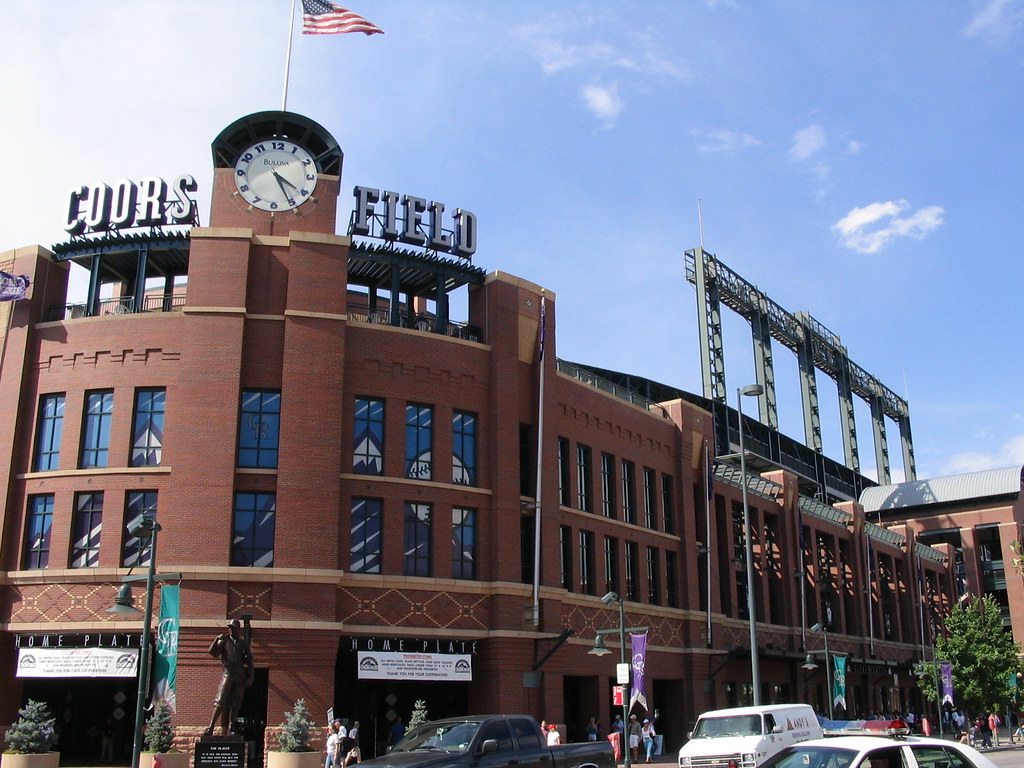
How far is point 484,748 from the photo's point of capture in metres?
17.9

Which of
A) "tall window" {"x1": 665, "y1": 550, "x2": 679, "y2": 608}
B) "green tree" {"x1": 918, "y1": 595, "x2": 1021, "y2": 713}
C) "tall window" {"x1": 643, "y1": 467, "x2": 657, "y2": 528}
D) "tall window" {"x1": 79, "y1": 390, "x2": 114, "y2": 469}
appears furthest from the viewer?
"green tree" {"x1": 918, "y1": 595, "x2": 1021, "y2": 713}

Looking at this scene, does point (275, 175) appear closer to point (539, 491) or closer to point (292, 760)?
point (539, 491)

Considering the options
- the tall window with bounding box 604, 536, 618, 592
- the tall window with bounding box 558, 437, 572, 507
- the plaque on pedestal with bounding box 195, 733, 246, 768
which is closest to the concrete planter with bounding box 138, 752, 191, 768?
the plaque on pedestal with bounding box 195, 733, 246, 768

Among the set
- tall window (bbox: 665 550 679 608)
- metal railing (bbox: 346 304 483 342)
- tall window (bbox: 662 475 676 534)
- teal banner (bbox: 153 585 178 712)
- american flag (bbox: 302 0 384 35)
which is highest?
american flag (bbox: 302 0 384 35)

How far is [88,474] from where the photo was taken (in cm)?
3581

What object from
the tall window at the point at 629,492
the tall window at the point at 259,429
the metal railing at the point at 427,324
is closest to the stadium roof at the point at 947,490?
the tall window at the point at 629,492

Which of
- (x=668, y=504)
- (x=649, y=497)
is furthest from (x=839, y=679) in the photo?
(x=649, y=497)

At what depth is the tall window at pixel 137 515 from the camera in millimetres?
34594

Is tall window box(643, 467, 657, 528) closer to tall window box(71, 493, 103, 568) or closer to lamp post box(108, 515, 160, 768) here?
tall window box(71, 493, 103, 568)

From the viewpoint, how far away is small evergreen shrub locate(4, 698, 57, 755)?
101 ft

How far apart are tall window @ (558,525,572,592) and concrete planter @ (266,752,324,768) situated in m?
14.2

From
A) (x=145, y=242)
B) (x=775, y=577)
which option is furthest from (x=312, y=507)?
(x=775, y=577)

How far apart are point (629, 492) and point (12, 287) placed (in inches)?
1068

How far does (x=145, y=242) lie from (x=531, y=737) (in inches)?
1056
